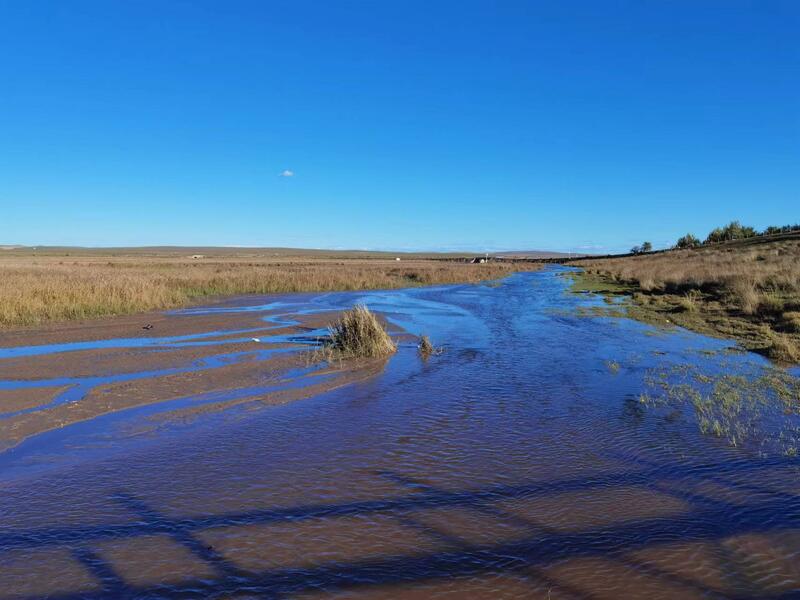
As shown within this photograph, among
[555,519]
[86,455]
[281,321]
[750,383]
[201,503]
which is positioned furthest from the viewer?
[281,321]

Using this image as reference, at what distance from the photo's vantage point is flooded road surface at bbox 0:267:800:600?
4211mm

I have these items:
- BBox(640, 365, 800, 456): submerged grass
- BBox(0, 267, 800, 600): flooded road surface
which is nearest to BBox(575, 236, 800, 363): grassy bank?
BBox(640, 365, 800, 456): submerged grass

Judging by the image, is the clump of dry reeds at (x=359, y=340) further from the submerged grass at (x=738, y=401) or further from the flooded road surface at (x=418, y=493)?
the submerged grass at (x=738, y=401)

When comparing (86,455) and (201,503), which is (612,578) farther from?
(86,455)

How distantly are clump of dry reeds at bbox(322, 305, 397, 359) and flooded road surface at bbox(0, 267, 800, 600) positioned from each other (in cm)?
260

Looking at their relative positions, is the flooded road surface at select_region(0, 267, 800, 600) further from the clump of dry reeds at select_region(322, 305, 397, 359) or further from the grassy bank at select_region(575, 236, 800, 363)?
the grassy bank at select_region(575, 236, 800, 363)

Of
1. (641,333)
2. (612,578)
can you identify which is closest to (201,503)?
(612,578)

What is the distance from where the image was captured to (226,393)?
9.70 m

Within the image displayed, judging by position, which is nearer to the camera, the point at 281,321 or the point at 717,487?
the point at 717,487

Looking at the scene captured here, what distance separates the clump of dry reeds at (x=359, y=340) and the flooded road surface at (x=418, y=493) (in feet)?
8.54

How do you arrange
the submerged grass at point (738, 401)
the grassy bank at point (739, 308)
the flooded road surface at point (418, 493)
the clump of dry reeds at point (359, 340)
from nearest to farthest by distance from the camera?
the flooded road surface at point (418, 493) < the submerged grass at point (738, 401) < the clump of dry reeds at point (359, 340) < the grassy bank at point (739, 308)

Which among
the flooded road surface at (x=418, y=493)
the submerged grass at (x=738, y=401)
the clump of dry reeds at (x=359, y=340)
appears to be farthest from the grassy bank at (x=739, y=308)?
the clump of dry reeds at (x=359, y=340)

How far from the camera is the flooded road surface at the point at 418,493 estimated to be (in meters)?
4.21

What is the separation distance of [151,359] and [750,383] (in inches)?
495
